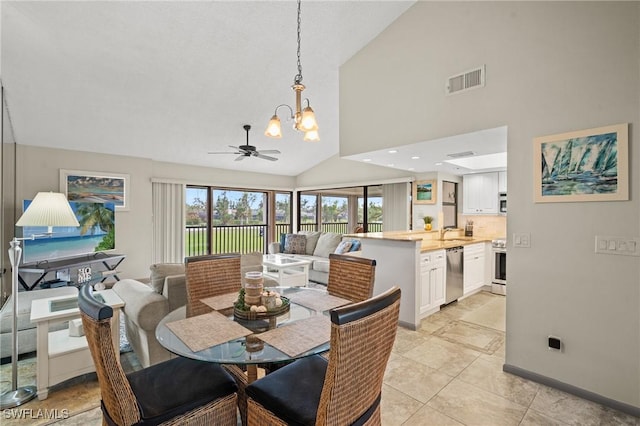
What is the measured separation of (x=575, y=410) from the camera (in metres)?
2.10

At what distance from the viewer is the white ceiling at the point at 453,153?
9.95 feet

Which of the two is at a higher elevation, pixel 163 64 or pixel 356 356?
pixel 163 64

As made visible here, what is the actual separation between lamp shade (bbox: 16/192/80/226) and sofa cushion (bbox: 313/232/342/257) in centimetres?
438

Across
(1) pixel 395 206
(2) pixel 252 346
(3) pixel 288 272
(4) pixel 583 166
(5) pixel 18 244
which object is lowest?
(3) pixel 288 272

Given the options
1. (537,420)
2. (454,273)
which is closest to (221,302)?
(537,420)

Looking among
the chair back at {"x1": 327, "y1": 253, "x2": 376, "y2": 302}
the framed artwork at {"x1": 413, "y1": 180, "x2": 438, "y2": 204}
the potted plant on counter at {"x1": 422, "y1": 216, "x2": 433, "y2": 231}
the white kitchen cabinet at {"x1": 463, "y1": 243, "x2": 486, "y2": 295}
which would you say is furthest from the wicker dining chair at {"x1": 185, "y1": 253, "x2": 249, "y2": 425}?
the framed artwork at {"x1": 413, "y1": 180, "x2": 438, "y2": 204}

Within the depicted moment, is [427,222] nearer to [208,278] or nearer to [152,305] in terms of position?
[208,278]

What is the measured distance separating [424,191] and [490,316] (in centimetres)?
242

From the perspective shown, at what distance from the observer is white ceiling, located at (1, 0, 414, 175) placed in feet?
9.37

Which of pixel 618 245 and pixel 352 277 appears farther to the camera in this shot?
pixel 352 277

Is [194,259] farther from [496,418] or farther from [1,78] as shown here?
[1,78]

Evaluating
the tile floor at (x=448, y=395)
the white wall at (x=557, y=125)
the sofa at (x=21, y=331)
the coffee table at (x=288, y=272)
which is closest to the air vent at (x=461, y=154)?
the white wall at (x=557, y=125)

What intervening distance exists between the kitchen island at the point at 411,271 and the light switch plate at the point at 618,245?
1595 millimetres

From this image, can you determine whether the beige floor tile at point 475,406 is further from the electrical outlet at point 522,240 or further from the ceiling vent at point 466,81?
the ceiling vent at point 466,81
